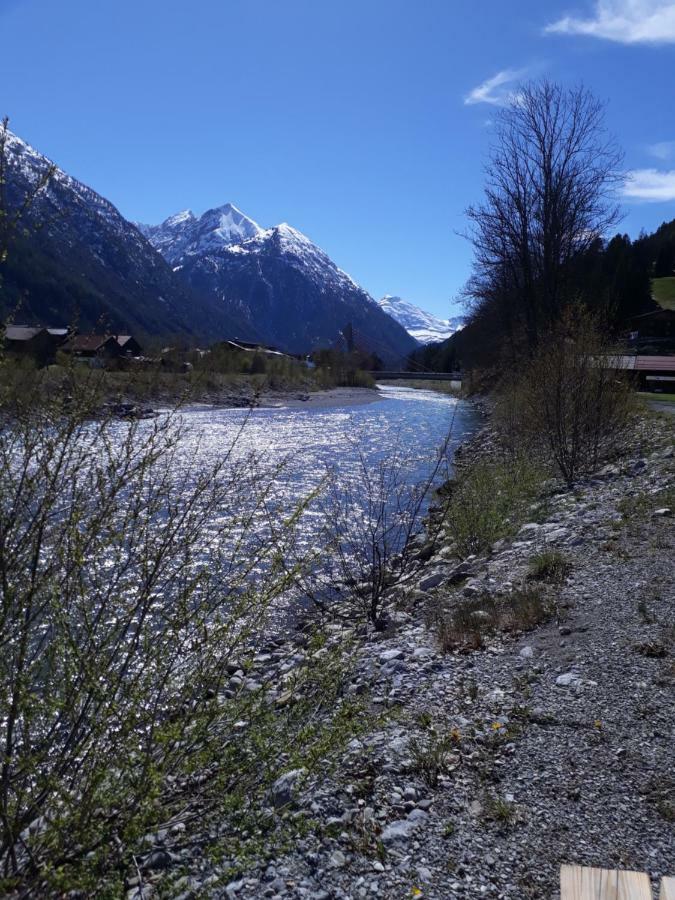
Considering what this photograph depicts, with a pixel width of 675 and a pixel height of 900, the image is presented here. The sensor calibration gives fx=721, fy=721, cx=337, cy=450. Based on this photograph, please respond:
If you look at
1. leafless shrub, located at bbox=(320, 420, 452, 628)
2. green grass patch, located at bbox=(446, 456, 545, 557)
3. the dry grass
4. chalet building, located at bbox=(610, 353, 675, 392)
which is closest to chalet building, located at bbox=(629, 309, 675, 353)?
chalet building, located at bbox=(610, 353, 675, 392)

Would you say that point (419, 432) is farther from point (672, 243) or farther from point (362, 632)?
point (672, 243)

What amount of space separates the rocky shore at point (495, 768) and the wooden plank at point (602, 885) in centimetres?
56

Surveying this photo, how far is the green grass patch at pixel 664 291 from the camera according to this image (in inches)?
2977

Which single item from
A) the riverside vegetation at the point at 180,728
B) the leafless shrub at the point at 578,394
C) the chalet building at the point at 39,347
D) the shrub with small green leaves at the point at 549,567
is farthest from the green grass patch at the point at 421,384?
the riverside vegetation at the point at 180,728

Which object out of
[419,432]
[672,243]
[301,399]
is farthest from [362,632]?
[672,243]

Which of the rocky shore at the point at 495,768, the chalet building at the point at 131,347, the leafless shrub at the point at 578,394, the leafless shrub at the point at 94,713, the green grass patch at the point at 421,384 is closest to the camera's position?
the leafless shrub at the point at 94,713

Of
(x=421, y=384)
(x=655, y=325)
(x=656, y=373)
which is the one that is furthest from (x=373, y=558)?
(x=421, y=384)

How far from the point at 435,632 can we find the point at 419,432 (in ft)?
77.5

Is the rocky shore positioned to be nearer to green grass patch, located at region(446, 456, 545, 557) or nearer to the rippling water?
green grass patch, located at region(446, 456, 545, 557)

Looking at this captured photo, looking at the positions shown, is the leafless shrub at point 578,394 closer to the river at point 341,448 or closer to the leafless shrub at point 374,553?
the river at point 341,448

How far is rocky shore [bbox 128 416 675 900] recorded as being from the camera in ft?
11.0

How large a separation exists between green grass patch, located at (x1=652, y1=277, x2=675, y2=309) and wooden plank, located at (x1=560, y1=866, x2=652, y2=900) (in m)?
78.7

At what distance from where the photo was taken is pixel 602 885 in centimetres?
265

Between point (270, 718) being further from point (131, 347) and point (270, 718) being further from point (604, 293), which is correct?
point (604, 293)
